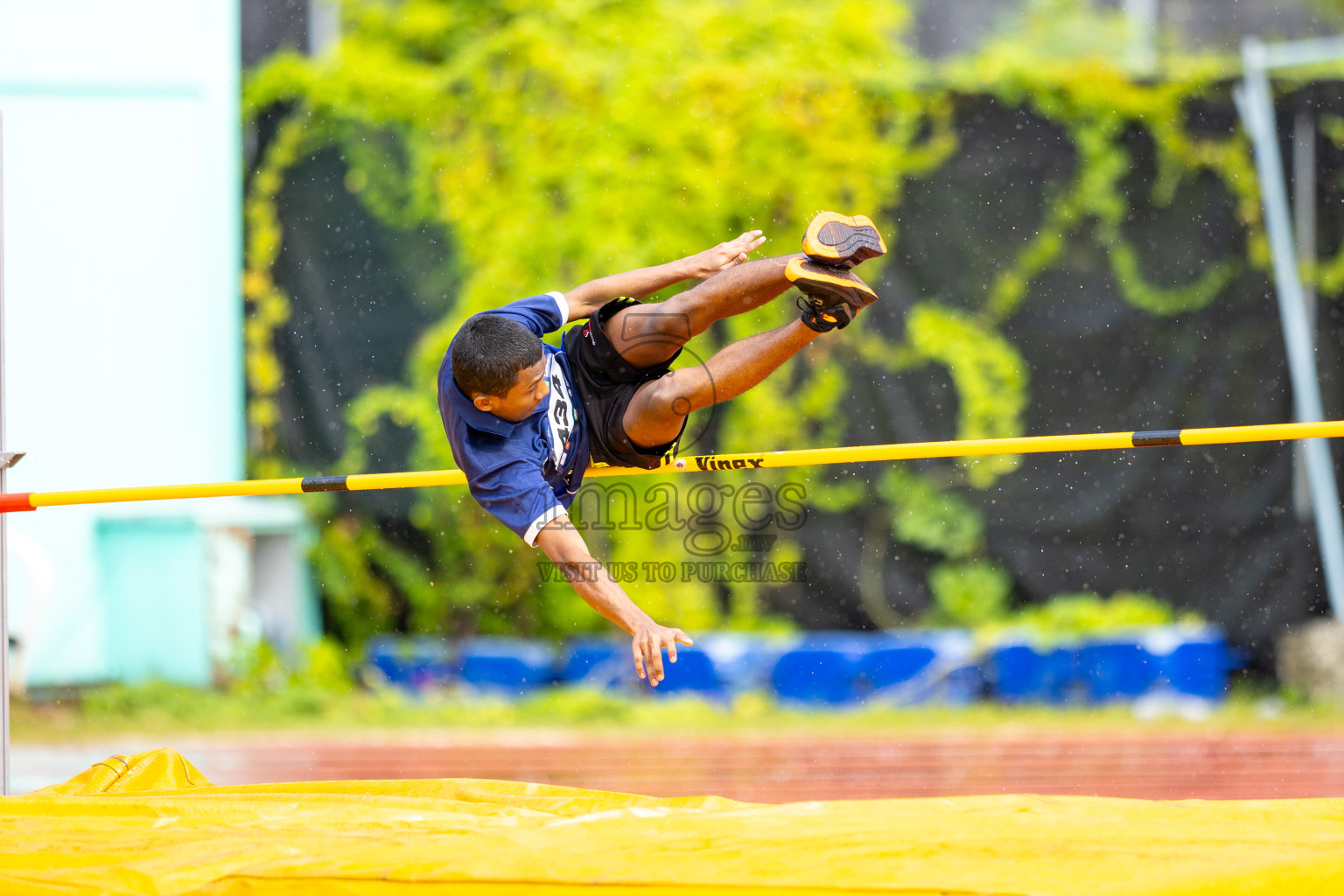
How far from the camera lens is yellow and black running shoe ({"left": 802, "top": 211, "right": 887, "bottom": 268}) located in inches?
131

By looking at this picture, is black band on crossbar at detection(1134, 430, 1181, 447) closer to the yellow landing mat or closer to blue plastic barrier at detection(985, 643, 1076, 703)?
the yellow landing mat

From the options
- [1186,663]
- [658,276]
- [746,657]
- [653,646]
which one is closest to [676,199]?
[746,657]

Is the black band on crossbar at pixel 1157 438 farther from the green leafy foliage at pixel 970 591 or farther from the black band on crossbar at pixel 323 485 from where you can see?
the green leafy foliage at pixel 970 591

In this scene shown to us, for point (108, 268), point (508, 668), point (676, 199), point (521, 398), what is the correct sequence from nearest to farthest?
point (521, 398) < point (108, 268) < point (508, 668) < point (676, 199)

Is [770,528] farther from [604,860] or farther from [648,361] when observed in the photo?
[604,860]

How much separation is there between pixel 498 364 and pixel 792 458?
104 centimetres

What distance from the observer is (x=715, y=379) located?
3.62 m

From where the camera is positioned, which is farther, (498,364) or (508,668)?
(508,668)

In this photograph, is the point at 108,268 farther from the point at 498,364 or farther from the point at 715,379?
the point at 715,379

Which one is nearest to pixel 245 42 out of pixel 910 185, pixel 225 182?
pixel 225 182

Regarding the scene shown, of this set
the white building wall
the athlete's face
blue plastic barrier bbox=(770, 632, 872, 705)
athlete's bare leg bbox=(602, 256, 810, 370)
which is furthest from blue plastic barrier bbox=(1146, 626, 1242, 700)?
the white building wall

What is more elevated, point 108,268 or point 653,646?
point 108,268

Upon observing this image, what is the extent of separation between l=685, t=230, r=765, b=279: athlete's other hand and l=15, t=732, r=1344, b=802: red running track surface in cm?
314

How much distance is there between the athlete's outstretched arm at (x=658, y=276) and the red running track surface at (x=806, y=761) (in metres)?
3.03
